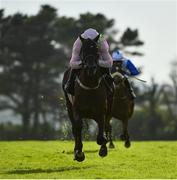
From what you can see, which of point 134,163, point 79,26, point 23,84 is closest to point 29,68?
point 23,84

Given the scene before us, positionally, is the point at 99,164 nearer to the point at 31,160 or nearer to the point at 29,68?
the point at 31,160

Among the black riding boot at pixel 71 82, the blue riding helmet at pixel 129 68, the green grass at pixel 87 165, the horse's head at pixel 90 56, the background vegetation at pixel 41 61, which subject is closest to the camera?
the green grass at pixel 87 165

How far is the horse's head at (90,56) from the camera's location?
521 inches

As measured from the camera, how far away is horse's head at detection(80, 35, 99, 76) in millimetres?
13242

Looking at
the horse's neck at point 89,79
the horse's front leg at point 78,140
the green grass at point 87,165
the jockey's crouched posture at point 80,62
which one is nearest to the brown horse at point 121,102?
the green grass at point 87,165

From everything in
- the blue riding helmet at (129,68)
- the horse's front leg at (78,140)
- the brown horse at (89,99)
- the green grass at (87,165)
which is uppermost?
the blue riding helmet at (129,68)

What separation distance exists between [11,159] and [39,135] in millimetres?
40201

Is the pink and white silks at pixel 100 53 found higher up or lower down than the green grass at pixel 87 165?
higher up

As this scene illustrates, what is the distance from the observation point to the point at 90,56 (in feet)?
43.4

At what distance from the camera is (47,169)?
1405 cm

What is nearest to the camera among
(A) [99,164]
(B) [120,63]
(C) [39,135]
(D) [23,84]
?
(A) [99,164]

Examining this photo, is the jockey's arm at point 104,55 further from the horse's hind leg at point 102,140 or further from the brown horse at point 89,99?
the horse's hind leg at point 102,140

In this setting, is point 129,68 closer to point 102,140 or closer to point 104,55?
point 104,55

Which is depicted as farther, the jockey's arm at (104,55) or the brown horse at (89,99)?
the jockey's arm at (104,55)
